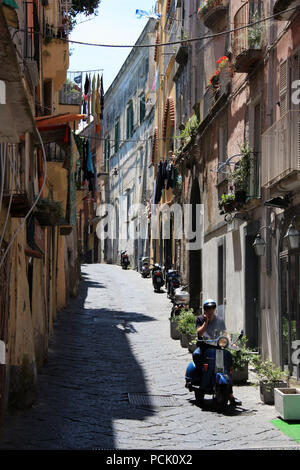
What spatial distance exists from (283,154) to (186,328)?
19.6 feet

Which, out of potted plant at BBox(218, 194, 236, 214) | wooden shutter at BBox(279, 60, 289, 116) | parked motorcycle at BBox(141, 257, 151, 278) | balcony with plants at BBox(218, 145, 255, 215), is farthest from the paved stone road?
parked motorcycle at BBox(141, 257, 151, 278)

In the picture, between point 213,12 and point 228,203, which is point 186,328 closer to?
point 228,203

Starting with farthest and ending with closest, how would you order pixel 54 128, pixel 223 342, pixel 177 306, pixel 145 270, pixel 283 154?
pixel 145 270, pixel 177 306, pixel 54 128, pixel 283 154, pixel 223 342

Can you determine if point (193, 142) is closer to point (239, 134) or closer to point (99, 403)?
point (239, 134)

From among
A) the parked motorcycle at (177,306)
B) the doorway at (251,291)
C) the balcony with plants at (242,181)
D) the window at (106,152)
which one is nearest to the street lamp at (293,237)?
the balcony with plants at (242,181)

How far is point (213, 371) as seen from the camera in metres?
11.1

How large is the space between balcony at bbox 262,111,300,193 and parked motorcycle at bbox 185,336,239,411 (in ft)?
8.50

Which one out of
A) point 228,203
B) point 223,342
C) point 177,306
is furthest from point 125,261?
point 223,342

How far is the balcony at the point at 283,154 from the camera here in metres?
11.8

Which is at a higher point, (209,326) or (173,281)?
(173,281)

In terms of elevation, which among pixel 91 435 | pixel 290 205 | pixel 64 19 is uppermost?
pixel 64 19

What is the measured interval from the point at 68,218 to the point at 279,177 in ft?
17.6

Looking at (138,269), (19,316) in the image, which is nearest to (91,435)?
(19,316)
